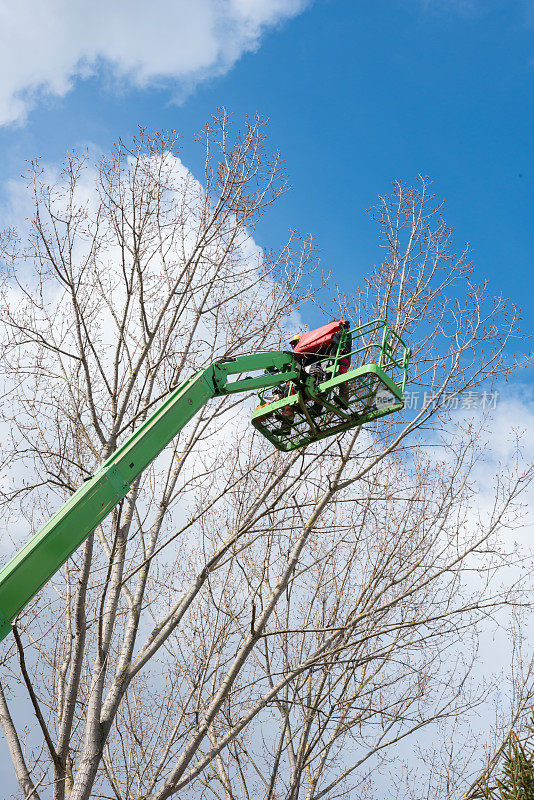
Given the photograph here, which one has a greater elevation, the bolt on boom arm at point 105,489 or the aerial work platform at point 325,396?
the aerial work platform at point 325,396

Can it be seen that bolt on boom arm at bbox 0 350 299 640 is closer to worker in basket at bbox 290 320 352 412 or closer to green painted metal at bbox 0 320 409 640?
green painted metal at bbox 0 320 409 640

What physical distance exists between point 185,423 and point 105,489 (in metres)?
0.97

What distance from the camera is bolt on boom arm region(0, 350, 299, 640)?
3.74 m

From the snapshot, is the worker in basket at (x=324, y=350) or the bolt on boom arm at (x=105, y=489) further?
the worker in basket at (x=324, y=350)

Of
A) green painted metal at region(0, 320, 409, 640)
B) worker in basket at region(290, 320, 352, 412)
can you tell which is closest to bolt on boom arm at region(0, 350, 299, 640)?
green painted metal at region(0, 320, 409, 640)

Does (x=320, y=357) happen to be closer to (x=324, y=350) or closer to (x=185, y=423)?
(x=324, y=350)

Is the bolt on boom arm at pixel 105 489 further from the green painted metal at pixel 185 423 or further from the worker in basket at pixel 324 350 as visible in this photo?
the worker in basket at pixel 324 350

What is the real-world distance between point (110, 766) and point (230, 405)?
5.06m

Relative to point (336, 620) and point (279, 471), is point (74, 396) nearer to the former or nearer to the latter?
point (279, 471)

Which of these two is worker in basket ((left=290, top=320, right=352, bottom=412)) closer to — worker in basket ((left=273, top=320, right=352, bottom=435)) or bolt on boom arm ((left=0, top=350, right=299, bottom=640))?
worker in basket ((left=273, top=320, right=352, bottom=435))

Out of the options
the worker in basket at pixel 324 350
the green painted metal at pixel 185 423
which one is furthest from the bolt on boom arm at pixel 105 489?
the worker in basket at pixel 324 350

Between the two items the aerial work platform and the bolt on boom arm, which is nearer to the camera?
the bolt on boom arm

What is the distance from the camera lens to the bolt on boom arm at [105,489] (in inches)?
147

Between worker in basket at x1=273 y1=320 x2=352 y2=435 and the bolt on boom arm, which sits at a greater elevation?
worker in basket at x1=273 y1=320 x2=352 y2=435
